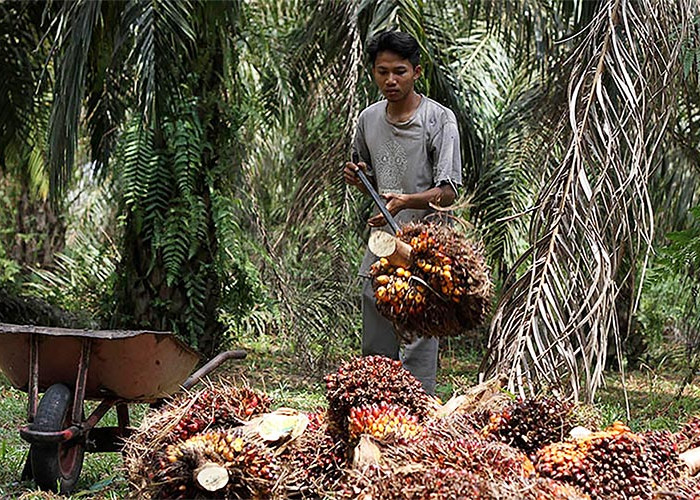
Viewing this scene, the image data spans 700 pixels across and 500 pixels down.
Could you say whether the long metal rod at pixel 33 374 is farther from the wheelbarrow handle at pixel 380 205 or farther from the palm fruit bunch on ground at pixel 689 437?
the palm fruit bunch on ground at pixel 689 437

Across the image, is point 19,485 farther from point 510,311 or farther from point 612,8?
point 612,8

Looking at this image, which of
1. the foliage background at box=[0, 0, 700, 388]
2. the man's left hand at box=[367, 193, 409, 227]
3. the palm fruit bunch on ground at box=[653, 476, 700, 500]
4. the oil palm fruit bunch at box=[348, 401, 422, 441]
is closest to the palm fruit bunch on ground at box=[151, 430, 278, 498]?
the oil palm fruit bunch at box=[348, 401, 422, 441]

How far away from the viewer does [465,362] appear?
8.47 m

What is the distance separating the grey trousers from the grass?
0.15 m

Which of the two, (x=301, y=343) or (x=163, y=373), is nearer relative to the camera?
(x=163, y=373)

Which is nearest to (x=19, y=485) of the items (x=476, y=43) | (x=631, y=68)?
(x=631, y=68)

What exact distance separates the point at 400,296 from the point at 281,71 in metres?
4.32

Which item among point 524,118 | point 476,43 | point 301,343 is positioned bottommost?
point 301,343

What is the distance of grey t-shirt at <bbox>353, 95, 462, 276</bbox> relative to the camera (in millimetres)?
4086

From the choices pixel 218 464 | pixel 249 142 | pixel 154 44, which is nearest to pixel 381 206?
pixel 218 464

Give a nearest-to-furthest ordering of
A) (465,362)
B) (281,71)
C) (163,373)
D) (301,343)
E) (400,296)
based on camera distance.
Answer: (400,296) → (163,373) → (301,343) → (281,71) → (465,362)

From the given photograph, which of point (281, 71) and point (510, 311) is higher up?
point (281, 71)

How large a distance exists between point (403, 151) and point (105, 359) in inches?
64.7

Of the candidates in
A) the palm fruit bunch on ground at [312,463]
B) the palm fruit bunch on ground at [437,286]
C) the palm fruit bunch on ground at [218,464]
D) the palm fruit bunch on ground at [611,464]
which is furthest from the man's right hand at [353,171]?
the palm fruit bunch on ground at [611,464]
